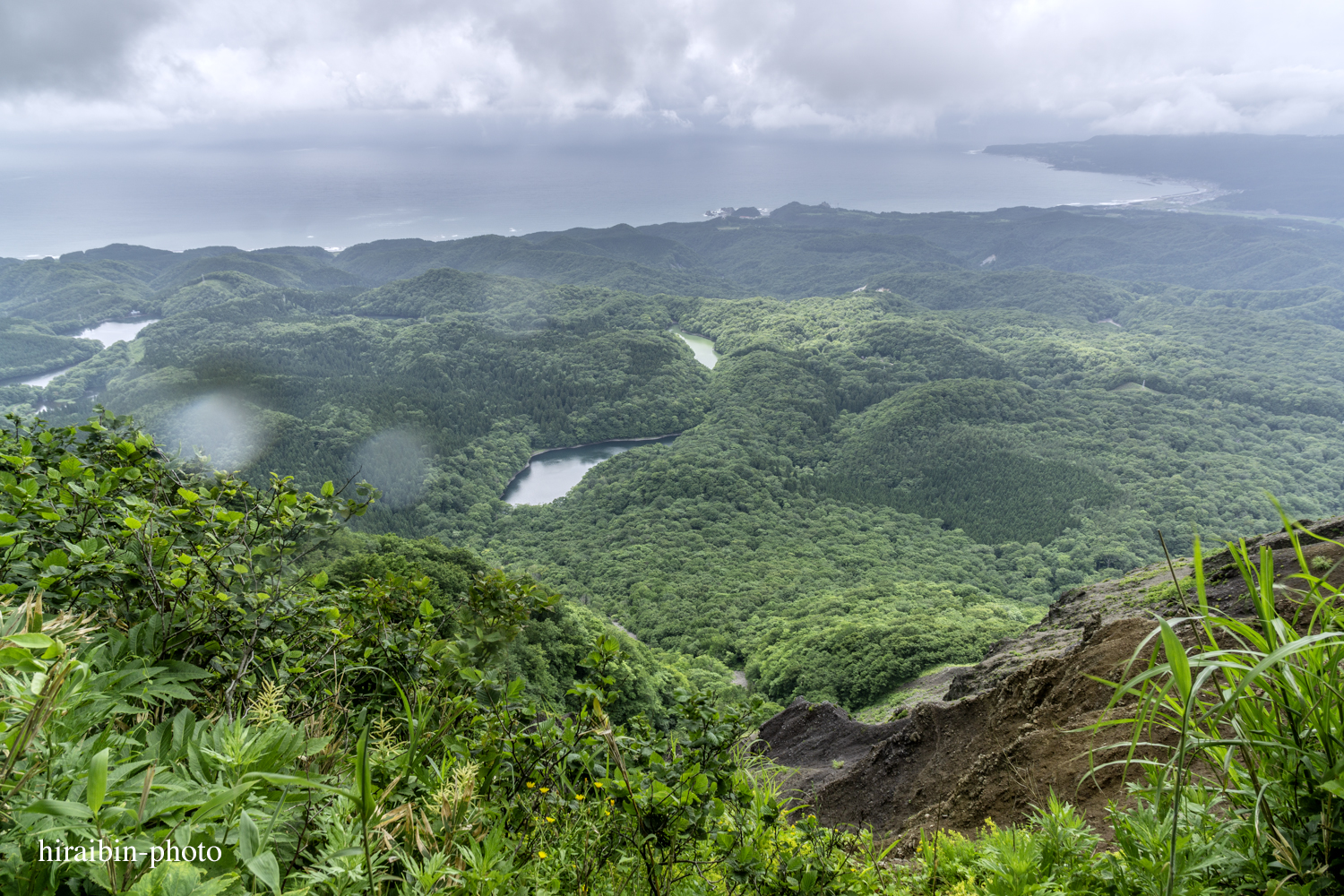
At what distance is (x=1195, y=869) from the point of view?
5.92 feet

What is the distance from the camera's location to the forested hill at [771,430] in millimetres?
59469

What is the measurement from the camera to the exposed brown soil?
6.17m

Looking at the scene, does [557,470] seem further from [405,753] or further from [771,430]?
[405,753]

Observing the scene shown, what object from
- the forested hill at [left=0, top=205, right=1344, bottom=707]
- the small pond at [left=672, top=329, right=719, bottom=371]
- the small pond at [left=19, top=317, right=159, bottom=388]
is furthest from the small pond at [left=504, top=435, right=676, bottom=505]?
the small pond at [left=19, top=317, right=159, bottom=388]

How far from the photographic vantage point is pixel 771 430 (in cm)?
10488

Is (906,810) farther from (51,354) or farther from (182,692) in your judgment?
(51,354)

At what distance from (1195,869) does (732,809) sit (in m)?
1.57

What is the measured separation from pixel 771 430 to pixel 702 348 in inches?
2000

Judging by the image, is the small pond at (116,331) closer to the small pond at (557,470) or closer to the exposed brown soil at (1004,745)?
the small pond at (557,470)

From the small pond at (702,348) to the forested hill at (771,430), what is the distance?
323 centimetres

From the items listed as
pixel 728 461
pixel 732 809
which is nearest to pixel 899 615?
pixel 732 809

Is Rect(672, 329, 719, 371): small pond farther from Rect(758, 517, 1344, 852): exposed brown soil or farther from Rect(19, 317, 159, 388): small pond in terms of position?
Rect(758, 517, 1344, 852): exposed brown soil

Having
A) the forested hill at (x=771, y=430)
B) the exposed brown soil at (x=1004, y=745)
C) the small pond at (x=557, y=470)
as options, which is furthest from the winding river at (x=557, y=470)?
the exposed brown soil at (x=1004, y=745)

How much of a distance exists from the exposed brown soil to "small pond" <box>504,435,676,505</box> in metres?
78.4
